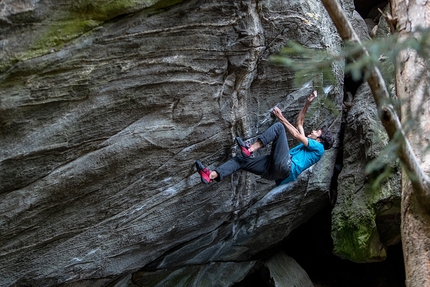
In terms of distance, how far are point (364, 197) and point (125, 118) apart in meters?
4.86

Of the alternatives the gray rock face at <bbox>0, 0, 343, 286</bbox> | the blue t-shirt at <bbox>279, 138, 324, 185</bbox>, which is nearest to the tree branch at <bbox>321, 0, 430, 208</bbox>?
the gray rock face at <bbox>0, 0, 343, 286</bbox>

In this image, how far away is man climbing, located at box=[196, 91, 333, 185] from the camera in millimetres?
6535

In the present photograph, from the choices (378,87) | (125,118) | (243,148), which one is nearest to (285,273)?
(243,148)

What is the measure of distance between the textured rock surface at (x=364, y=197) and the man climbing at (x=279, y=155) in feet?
4.83

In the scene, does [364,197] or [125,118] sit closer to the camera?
[125,118]

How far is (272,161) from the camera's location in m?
6.69

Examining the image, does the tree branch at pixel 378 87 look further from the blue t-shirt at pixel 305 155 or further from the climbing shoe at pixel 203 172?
the climbing shoe at pixel 203 172

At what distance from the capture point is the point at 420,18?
19.7ft

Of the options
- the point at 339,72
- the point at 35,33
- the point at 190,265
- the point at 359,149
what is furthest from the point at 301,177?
the point at 35,33

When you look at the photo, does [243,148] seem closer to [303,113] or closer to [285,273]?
[303,113]

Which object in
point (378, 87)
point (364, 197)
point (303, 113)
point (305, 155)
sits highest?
point (378, 87)

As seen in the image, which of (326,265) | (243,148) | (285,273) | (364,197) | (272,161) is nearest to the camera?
(243,148)

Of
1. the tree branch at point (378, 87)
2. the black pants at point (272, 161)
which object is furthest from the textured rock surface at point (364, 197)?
the tree branch at point (378, 87)

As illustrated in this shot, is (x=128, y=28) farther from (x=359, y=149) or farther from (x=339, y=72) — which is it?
(x=359, y=149)
